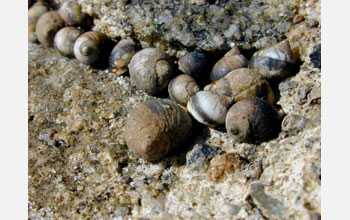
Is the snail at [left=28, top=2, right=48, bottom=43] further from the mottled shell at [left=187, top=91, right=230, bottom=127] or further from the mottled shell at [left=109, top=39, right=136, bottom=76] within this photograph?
the mottled shell at [left=187, top=91, right=230, bottom=127]

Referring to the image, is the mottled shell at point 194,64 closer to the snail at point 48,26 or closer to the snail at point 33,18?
the snail at point 48,26

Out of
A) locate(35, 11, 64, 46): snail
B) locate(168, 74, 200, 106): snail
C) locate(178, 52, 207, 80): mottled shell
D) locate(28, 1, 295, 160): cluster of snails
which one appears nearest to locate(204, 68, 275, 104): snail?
locate(28, 1, 295, 160): cluster of snails

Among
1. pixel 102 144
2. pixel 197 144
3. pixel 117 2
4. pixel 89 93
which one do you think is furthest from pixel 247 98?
pixel 117 2

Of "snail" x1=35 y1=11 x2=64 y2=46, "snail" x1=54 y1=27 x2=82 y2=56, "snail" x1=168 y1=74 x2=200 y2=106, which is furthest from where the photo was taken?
"snail" x1=35 y1=11 x2=64 y2=46

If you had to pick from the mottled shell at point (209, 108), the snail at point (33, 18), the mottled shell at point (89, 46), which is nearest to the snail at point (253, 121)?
the mottled shell at point (209, 108)

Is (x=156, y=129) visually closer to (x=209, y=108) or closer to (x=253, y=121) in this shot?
(x=209, y=108)

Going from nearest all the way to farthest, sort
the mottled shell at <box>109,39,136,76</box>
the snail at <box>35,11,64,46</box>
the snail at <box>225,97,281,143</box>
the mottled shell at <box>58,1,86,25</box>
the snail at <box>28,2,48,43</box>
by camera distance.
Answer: the snail at <box>225,97,281,143</box> → the mottled shell at <box>109,39,136,76</box> → the mottled shell at <box>58,1,86,25</box> → the snail at <box>35,11,64,46</box> → the snail at <box>28,2,48,43</box>

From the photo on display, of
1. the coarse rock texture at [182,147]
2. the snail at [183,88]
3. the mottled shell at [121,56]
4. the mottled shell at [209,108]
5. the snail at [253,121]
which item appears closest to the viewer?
the coarse rock texture at [182,147]

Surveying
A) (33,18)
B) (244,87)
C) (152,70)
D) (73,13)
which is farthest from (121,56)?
(33,18)
